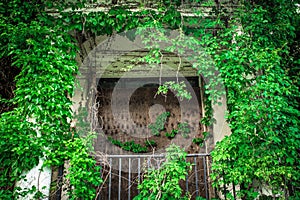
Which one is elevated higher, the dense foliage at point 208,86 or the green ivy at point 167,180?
the dense foliage at point 208,86

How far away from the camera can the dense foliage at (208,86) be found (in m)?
2.86

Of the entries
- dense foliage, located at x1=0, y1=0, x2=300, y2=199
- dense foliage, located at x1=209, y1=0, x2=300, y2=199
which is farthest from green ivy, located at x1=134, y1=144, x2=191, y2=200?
dense foliage, located at x1=209, y1=0, x2=300, y2=199

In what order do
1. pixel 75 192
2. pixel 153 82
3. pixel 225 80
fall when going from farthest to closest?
pixel 153 82 → pixel 225 80 → pixel 75 192

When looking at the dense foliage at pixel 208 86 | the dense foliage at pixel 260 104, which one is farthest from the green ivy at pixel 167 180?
the dense foliage at pixel 260 104

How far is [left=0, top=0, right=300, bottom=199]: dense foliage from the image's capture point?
2855 millimetres

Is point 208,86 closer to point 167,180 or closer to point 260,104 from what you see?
point 260,104

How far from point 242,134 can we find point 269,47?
1211 millimetres

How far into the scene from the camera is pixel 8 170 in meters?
2.86

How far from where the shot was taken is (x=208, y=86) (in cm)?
329

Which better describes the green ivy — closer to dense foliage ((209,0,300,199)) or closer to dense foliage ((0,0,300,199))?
dense foliage ((0,0,300,199))

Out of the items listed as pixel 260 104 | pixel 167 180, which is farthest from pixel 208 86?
pixel 167 180

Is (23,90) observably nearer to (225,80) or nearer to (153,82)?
(225,80)

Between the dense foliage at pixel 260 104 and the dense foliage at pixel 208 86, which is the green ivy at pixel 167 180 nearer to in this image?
the dense foliage at pixel 208 86

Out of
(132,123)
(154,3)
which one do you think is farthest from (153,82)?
(154,3)
